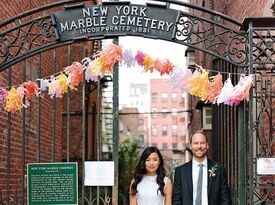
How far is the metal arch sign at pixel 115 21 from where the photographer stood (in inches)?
263

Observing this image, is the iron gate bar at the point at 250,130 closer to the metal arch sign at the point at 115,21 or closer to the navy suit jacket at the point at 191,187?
the navy suit jacket at the point at 191,187

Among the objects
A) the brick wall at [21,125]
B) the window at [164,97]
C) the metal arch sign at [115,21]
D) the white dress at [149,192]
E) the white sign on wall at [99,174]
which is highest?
the window at [164,97]

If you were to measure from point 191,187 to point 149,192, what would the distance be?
50cm

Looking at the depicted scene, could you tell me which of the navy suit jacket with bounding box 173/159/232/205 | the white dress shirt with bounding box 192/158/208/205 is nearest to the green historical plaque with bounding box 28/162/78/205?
the navy suit jacket with bounding box 173/159/232/205

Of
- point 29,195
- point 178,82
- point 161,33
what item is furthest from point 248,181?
point 29,195

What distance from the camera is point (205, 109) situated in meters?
15.5

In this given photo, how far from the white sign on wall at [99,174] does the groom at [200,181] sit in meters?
0.85

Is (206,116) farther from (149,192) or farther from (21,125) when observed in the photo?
(149,192)

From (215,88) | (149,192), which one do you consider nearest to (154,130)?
(215,88)

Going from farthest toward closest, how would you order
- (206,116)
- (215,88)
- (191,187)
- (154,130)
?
(154,130)
(206,116)
(215,88)
(191,187)

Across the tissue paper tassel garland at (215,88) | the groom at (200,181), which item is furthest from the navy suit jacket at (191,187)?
the tissue paper tassel garland at (215,88)

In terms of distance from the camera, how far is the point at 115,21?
6.77 meters

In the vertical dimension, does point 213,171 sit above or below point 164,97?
below

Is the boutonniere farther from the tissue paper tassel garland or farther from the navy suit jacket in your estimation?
the tissue paper tassel garland
